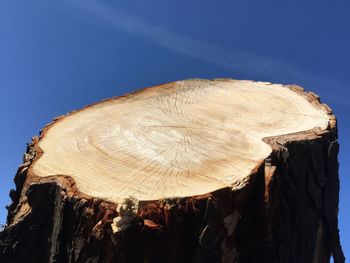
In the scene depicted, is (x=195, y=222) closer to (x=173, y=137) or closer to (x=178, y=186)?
(x=178, y=186)

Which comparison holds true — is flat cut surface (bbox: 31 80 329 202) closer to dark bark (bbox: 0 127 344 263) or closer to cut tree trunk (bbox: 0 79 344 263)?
cut tree trunk (bbox: 0 79 344 263)

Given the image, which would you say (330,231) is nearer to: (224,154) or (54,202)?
(224,154)

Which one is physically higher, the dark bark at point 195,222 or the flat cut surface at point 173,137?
the flat cut surface at point 173,137

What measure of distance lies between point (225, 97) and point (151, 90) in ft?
2.43

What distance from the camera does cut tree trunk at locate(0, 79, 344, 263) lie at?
10.4 feet

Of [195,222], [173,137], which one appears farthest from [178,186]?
[173,137]

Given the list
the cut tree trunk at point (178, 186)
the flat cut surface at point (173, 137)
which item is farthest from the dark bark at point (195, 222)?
the flat cut surface at point (173, 137)

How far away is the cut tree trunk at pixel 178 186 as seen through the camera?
317 cm

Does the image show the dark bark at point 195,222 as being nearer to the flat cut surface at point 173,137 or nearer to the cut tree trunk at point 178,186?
the cut tree trunk at point 178,186

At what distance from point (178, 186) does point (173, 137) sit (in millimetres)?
981

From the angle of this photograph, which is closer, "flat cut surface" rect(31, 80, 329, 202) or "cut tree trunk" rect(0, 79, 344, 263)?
"cut tree trunk" rect(0, 79, 344, 263)

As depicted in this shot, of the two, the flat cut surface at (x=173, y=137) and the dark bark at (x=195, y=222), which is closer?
the dark bark at (x=195, y=222)

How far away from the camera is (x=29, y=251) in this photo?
137 inches

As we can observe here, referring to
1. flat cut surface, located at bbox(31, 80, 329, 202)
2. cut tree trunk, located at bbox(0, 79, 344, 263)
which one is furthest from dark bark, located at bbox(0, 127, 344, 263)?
flat cut surface, located at bbox(31, 80, 329, 202)
